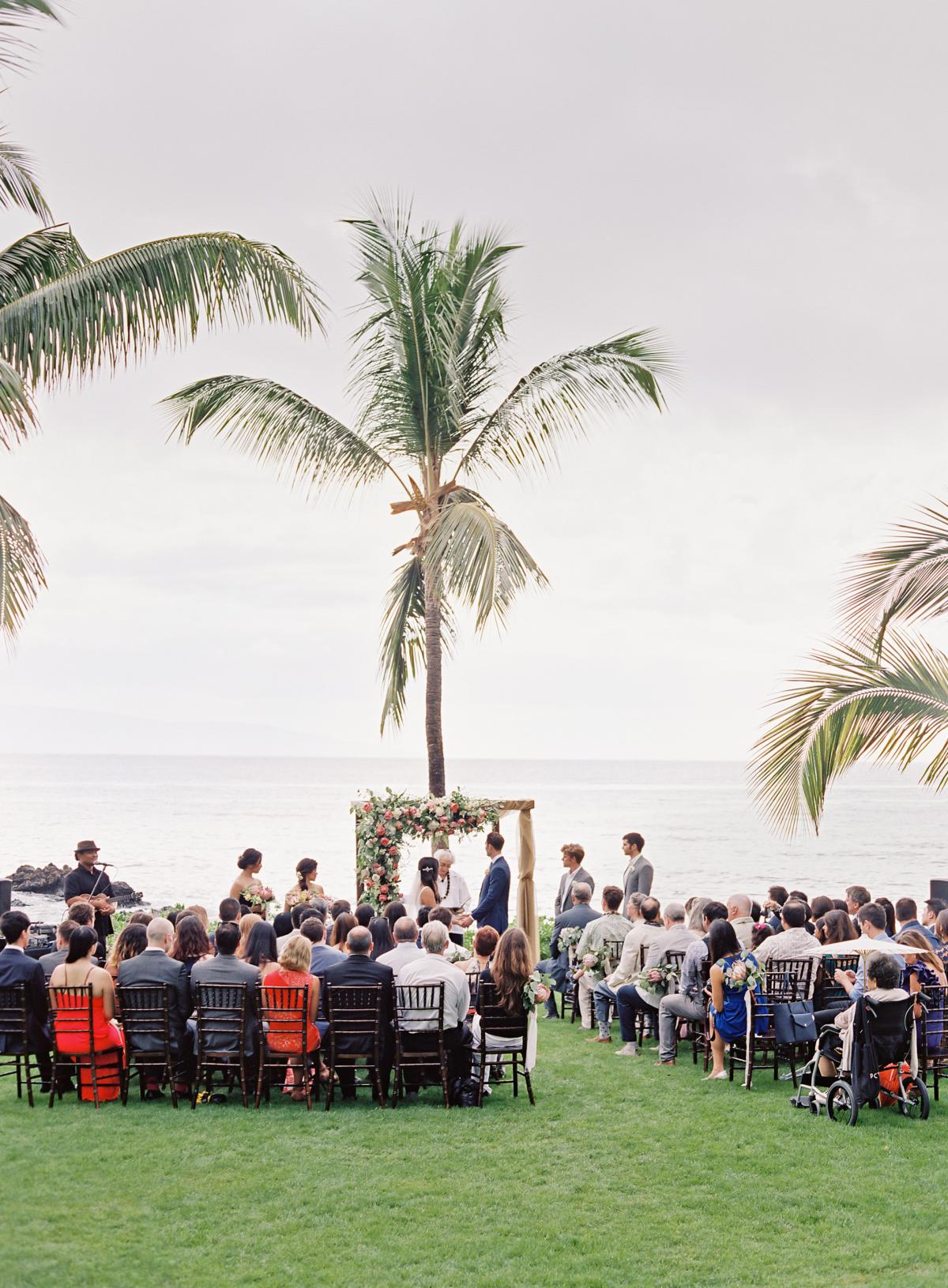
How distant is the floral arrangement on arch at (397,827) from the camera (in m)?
14.6

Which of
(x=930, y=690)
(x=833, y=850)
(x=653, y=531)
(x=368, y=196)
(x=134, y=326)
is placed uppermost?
(x=653, y=531)

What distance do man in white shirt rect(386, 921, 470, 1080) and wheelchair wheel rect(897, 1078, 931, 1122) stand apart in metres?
3.30

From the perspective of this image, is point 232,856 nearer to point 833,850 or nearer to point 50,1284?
point 833,850

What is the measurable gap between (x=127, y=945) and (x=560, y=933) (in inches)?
198

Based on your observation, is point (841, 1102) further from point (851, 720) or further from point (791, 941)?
point (851, 720)

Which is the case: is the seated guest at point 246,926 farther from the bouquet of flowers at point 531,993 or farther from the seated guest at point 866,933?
the seated guest at point 866,933

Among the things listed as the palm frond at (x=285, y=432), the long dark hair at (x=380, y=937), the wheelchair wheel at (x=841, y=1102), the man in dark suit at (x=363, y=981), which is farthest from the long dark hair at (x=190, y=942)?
the palm frond at (x=285, y=432)

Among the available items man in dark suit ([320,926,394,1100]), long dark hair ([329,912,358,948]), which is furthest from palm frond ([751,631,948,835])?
long dark hair ([329,912,358,948])

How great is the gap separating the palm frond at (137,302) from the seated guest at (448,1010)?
17.3 feet

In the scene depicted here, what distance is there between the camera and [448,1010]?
9117 millimetres

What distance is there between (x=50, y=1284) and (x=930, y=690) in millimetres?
8107

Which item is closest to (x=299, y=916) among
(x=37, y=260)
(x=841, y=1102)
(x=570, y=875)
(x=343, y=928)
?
(x=343, y=928)

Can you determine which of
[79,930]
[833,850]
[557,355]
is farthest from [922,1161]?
[833,850]

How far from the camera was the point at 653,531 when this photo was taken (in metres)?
86.7
